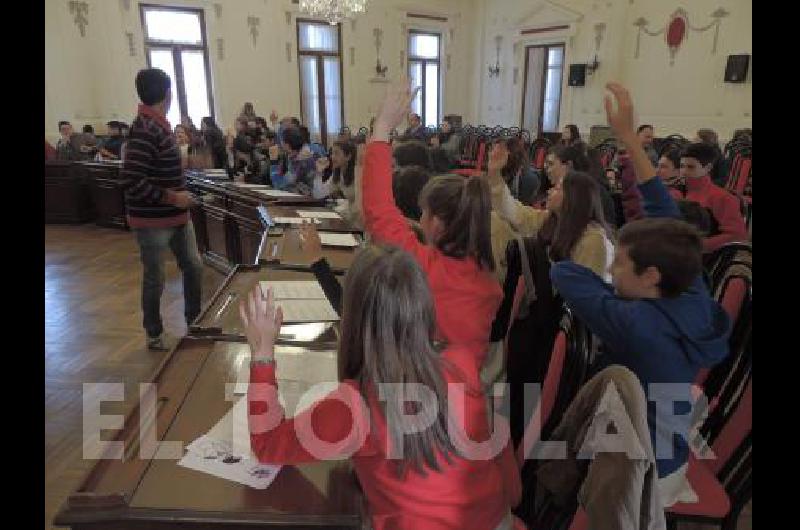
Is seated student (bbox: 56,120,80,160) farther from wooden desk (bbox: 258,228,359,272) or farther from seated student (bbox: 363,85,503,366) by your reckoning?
seated student (bbox: 363,85,503,366)

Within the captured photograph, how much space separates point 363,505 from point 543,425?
0.46 meters

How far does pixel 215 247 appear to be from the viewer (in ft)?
17.4

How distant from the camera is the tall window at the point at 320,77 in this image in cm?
1168

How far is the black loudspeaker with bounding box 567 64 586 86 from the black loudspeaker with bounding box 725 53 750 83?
2.72 m

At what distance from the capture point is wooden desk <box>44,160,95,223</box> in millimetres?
7164

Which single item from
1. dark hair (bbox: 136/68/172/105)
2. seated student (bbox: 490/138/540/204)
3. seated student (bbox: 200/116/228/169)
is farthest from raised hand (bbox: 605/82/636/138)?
seated student (bbox: 200/116/228/169)

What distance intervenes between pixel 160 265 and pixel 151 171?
59 centimetres

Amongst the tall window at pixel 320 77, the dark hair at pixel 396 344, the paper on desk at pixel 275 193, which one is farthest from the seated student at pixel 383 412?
the tall window at pixel 320 77

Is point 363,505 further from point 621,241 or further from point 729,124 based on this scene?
point 729,124

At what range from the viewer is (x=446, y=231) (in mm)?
1814

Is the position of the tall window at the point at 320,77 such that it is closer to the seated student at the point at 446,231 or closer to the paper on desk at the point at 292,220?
the paper on desk at the point at 292,220

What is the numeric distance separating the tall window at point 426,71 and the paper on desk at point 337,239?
10333 millimetres

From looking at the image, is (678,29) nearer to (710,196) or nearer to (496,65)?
(496,65)

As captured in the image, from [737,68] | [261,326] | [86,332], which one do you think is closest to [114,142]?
[86,332]
